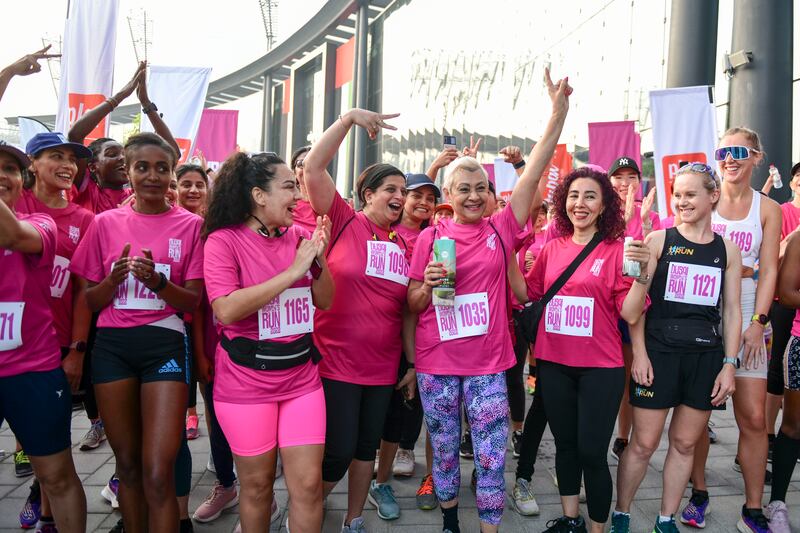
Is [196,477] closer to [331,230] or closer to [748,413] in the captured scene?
[331,230]

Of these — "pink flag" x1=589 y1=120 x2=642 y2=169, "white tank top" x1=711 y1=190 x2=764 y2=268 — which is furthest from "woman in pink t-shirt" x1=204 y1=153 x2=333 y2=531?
"pink flag" x1=589 y1=120 x2=642 y2=169

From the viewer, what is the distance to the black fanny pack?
255 centimetres

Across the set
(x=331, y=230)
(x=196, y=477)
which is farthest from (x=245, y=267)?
(x=196, y=477)

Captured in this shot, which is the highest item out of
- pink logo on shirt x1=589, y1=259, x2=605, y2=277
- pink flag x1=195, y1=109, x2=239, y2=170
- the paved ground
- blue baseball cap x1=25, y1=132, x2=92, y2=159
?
pink flag x1=195, y1=109, x2=239, y2=170

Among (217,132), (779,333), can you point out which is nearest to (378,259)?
(779,333)

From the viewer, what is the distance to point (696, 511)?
3484mm

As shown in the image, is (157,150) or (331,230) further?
(331,230)

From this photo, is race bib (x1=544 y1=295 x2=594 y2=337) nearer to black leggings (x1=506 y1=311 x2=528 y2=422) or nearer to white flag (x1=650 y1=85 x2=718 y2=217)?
black leggings (x1=506 y1=311 x2=528 y2=422)

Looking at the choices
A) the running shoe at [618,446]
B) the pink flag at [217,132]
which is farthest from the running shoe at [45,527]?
the pink flag at [217,132]

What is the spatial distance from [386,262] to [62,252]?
187 cm

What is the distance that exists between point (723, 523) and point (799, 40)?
985cm

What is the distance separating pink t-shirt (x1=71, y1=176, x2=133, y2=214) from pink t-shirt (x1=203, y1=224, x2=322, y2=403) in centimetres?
188

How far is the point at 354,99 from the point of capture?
96.7 feet

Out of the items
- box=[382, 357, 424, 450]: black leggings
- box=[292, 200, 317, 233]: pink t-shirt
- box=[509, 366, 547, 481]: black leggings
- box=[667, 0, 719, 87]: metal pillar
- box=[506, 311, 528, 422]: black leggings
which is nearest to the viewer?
box=[382, 357, 424, 450]: black leggings
